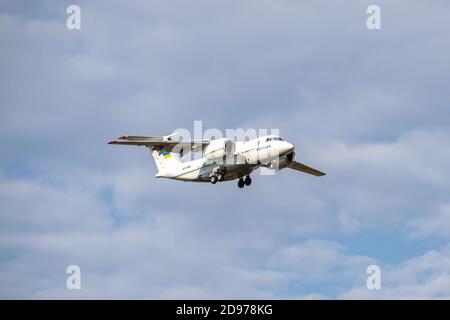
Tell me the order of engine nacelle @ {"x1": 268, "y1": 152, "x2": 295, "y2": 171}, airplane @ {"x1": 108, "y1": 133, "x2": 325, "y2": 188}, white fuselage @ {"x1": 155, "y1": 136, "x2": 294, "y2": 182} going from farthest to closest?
engine nacelle @ {"x1": 268, "y1": 152, "x2": 295, "y2": 171}, airplane @ {"x1": 108, "y1": 133, "x2": 325, "y2": 188}, white fuselage @ {"x1": 155, "y1": 136, "x2": 294, "y2": 182}

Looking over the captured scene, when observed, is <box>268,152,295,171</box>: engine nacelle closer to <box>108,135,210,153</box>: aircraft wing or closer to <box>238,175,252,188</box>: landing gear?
<box>238,175,252,188</box>: landing gear

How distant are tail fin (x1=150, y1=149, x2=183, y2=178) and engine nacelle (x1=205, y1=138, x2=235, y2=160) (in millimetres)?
4582

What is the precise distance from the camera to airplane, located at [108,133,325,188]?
48.7 metres

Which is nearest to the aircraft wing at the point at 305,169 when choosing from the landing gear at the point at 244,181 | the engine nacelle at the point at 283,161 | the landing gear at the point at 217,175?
the landing gear at the point at 244,181

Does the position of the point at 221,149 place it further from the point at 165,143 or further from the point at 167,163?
the point at 167,163

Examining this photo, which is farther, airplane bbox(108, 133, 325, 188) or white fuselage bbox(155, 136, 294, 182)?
airplane bbox(108, 133, 325, 188)

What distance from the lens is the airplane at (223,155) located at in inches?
1916

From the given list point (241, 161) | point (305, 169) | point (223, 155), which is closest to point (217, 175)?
point (223, 155)

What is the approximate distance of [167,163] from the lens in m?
56.1

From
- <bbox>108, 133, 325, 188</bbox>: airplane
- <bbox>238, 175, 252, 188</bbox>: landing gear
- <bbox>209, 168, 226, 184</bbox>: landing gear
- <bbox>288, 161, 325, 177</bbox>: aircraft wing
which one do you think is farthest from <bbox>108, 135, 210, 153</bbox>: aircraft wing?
<bbox>288, 161, 325, 177</bbox>: aircraft wing
